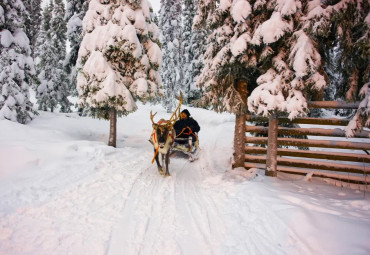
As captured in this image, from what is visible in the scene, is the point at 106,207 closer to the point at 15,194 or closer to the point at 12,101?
the point at 15,194

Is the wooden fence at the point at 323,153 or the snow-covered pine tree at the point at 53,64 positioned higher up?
the snow-covered pine tree at the point at 53,64

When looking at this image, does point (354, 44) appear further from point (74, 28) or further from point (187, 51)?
point (187, 51)

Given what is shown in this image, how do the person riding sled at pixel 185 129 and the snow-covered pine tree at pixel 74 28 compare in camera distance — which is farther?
the snow-covered pine tree at pixel 74 28

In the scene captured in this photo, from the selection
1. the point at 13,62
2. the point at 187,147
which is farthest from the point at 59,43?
the point at 187,147

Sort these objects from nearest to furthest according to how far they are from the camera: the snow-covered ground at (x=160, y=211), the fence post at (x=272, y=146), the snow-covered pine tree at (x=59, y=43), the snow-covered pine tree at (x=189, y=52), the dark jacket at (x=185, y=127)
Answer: the snow-covered ground at (x=160, y=211) → the fence post at (x=272, y=146) → the dark jacket at (x=185, y=127) → the snow-covered pine tree at (x=59, y=43) → the snow-covered pine tree at (x=189, y=52)

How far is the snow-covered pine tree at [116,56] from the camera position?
1038 cm

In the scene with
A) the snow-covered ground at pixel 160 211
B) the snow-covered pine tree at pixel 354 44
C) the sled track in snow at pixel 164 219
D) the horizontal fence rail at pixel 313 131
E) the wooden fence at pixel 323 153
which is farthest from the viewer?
the wooden fence at pixel 323 153

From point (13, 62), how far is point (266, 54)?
14.0m

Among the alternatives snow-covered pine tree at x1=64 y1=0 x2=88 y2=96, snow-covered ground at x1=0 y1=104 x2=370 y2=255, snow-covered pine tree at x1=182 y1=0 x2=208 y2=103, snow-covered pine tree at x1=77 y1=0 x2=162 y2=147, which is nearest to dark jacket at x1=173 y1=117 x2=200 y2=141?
snow-covered pine tree at x1=77 y1=0 x2=162 y2=147

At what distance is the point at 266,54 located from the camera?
5945 mm

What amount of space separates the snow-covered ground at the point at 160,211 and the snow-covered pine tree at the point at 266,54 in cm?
233

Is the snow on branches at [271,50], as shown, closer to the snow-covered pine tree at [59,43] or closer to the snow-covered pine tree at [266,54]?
the snow-covered pine tree at [266,54]

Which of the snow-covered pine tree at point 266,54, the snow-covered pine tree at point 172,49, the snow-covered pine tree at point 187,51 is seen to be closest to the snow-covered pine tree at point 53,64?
the snow-covered pine tree at point 172,49

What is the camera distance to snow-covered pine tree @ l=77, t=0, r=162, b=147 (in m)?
10.4
